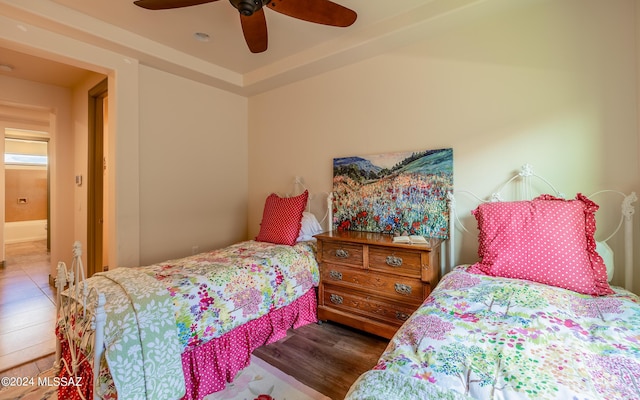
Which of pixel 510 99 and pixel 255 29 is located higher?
pixel 255 29

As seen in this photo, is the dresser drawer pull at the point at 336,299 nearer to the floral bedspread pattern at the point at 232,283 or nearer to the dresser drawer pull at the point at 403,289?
the floral bedspread pattern at the point at 232,283

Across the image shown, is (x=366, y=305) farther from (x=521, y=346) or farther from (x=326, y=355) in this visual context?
(x=521, y=346)

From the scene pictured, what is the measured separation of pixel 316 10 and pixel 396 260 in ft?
5.94

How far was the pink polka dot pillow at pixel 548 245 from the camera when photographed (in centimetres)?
155

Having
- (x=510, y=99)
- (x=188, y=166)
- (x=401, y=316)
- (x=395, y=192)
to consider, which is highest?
(x=510, y=99)

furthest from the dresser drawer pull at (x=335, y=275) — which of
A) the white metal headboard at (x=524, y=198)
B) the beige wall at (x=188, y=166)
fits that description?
the beige wall at (x=188, y=166)

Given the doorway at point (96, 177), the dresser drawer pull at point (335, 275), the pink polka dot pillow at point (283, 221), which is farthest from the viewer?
the doorway at point (96, 177)

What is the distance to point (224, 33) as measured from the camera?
8.43 ft

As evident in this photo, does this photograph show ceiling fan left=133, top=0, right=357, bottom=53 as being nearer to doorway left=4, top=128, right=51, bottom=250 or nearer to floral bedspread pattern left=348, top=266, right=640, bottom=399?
floral bedspread pattern left=348, top=266, right=640, bottom=399

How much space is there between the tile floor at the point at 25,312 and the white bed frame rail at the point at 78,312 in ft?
3.25

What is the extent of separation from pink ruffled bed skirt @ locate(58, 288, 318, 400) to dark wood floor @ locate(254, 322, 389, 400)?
4.8 inches

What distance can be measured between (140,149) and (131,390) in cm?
233

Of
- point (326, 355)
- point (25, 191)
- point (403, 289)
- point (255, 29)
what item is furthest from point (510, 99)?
point (25, 191)

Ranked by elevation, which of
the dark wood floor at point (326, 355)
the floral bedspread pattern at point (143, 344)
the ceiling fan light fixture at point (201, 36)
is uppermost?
the ceiling fan light fixture at point (201, 36)
